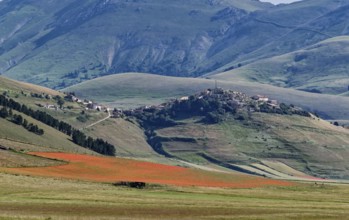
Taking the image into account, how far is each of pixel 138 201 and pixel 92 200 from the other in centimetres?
566

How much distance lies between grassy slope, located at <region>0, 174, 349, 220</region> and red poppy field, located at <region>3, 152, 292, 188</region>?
12.1 meters

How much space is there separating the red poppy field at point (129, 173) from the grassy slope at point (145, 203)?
12118 mm

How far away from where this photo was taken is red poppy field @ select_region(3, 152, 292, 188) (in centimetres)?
13712

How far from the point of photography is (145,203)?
9812 cm

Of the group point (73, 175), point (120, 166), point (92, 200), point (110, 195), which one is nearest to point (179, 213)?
point (92, 200)

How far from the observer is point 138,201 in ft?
328

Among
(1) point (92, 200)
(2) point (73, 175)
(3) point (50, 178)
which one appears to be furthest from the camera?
(2) point (73, 175)

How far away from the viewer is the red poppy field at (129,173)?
5399 inches

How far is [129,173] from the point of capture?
15088 cm

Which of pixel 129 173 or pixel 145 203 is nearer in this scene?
pixel 145 203

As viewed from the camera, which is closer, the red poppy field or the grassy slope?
the grassy slope

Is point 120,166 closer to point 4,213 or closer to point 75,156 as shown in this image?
point 75,156

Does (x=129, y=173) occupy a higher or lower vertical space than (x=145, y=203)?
higher

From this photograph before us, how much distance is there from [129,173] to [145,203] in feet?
174
